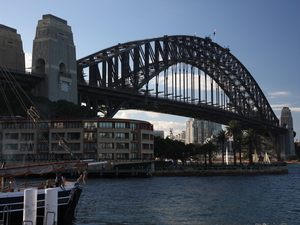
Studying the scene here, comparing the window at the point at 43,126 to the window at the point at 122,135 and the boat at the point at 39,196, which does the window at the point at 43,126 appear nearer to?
the window at the point at 122,135

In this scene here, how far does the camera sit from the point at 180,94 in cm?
14388

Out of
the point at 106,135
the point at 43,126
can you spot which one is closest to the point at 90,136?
the point at 106,135

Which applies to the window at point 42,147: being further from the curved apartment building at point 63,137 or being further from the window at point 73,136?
the window at point 73,136

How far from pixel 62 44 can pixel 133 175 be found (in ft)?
119

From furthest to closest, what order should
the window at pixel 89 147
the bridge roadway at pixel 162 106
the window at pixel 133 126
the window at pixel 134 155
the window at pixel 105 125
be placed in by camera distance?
the bridge roadway at pixel 162 106 → the window at pixel 133 126 → the window at pixel 134 155 → the window at pixel 105 125 → the window at pixel 89 147

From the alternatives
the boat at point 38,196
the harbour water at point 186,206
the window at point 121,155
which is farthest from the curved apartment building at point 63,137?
the boat at point 38,196

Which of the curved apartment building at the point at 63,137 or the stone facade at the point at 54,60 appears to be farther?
the stone facade at the point at 54,60

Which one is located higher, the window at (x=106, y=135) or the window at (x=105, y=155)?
the window at (x=106, y=135)

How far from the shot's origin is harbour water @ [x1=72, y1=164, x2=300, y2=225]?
34781 millimetres

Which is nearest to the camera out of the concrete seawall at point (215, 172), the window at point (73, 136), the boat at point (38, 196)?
the boat at point (38, 196)

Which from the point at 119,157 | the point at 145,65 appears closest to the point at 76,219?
the point at 119,157

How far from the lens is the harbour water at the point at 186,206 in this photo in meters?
34.8

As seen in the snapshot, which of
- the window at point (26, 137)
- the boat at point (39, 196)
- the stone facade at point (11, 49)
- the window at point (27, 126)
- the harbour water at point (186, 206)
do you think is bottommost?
the harbour water at point (186, 206)

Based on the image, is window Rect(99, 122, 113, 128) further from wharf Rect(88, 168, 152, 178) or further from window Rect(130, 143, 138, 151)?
wharf Rect(88, 168, 152, 178)
